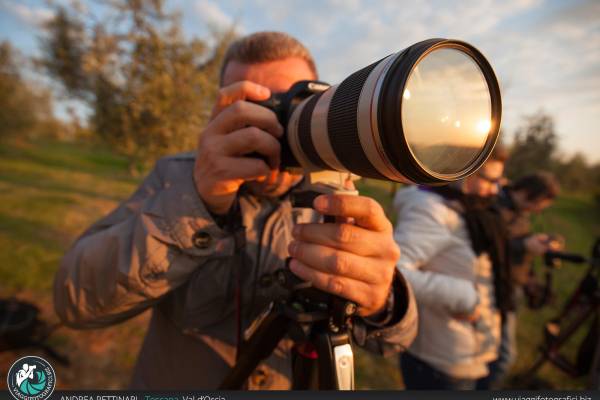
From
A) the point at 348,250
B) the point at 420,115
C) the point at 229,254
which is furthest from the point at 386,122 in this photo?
the point at 229,254

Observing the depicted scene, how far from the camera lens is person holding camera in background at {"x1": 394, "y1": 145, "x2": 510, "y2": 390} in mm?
1729

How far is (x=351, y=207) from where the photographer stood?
79 centimetres

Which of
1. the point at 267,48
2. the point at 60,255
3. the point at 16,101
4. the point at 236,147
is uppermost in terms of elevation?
the point at 16,101

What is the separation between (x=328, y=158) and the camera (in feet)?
2.60

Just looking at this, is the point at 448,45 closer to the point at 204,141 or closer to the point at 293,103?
the point at 293,103

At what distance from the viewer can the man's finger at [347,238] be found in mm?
806

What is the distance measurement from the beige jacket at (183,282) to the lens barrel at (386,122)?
1.70ft

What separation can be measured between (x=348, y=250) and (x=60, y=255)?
251 inches

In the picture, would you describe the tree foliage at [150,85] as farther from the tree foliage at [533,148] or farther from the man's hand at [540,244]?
the tree foliage at [533,148]

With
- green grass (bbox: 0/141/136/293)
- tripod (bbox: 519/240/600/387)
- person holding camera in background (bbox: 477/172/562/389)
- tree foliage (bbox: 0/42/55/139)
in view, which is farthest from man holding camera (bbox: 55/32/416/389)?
tree foliage (bbox: 0/42/55/139)

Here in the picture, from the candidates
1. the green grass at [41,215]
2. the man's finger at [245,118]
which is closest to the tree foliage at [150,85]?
the green grass at [41,215]

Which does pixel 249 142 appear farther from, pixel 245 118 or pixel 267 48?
pixel 267 48

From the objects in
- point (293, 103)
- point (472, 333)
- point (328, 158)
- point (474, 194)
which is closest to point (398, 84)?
point (328, 158)

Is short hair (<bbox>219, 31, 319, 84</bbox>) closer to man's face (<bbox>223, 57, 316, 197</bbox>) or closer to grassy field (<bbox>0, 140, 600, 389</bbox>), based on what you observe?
man's face (<bbox>223, 57, 316, 197</bbox>)
